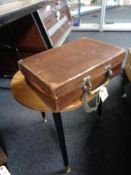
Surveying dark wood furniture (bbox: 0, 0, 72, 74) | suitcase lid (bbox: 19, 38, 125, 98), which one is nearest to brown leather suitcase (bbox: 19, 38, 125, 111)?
suitcase lid (bbox: 19, 38, 125, 98)

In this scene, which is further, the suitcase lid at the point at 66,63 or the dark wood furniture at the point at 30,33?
the dark wood furniture at the point at 30,33

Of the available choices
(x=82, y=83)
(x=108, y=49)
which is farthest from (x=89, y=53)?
(x=82, y=83)

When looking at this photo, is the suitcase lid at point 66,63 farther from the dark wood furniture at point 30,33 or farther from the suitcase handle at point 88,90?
the dark wood furniture at point 30,33

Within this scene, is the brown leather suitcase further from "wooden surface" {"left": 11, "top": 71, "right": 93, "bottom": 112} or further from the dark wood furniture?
the dark wood furniture

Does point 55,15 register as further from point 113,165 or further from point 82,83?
point 113,165

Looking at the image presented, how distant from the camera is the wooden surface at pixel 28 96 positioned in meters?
0.75

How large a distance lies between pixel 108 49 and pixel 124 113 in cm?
75

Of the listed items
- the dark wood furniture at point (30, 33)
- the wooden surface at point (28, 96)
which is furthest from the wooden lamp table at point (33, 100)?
the dark wood furniture at point (30, 33)

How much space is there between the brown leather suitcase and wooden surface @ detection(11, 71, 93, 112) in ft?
0.09

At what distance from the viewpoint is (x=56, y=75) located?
2.28 feet

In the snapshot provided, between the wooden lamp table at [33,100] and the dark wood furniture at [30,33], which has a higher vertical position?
the dark wood furniture at [30,33]

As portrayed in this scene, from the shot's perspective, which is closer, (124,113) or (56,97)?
(56,97)

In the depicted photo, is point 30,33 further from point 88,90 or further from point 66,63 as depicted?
point 88,90

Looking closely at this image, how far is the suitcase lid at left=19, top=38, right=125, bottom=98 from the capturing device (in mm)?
662
